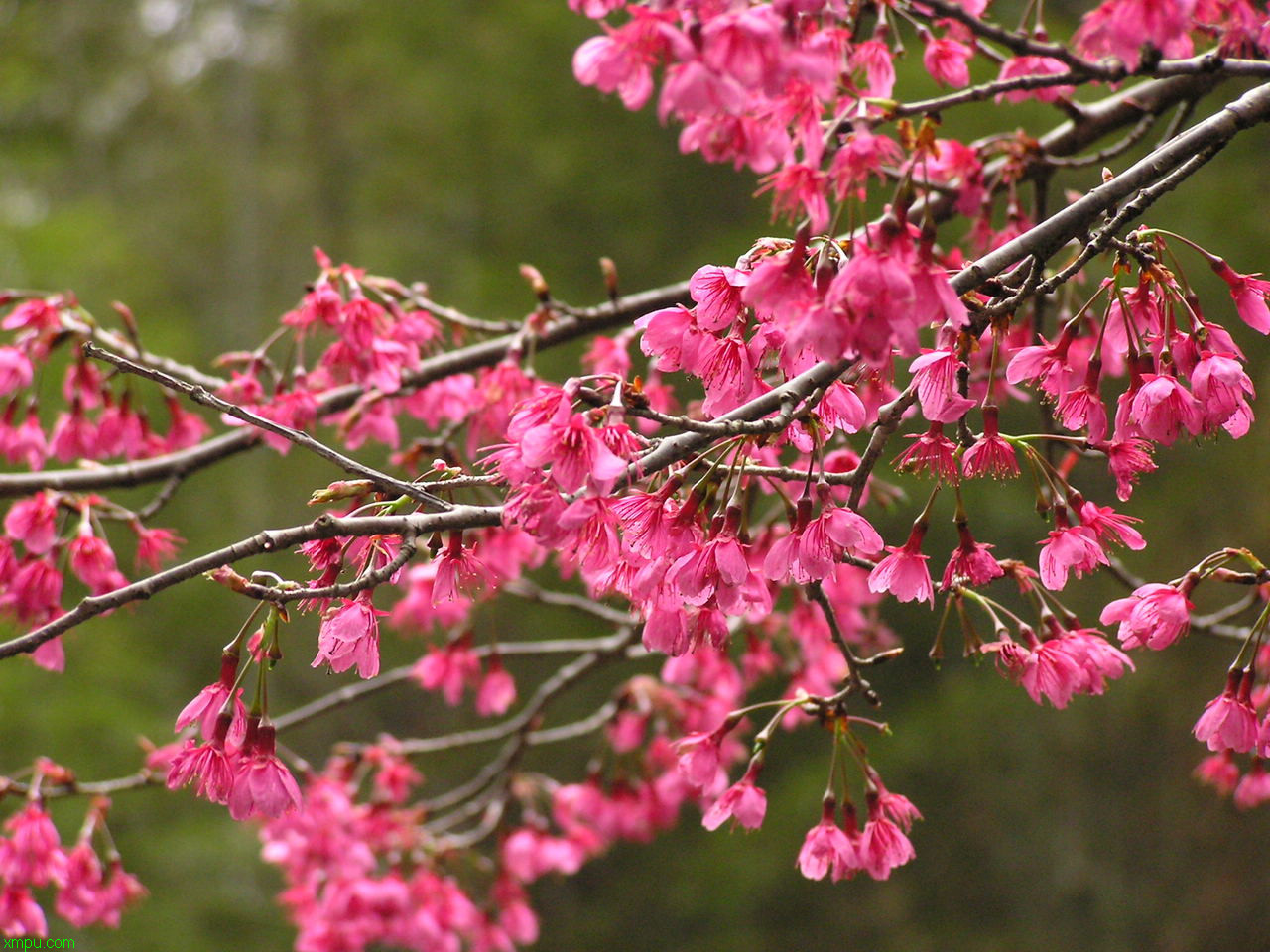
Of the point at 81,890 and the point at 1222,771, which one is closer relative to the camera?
the point at 1222,771

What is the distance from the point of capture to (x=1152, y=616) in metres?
1.11

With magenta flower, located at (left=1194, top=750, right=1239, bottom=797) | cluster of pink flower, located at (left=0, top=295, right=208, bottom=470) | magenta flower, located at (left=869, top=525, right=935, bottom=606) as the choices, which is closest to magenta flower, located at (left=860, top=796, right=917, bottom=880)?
magenta flower, located at (left=869, top=525, right=935, bottom=606)

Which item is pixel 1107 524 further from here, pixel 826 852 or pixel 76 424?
pixel 76 424

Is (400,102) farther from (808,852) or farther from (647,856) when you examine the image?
(808,852)

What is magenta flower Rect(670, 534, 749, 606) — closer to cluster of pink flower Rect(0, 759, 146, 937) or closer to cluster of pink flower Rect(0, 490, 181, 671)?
cluster of pink flower Rect(0, 490, 181, 671)

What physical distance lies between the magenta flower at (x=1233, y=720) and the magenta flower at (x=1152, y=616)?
75 millimetres

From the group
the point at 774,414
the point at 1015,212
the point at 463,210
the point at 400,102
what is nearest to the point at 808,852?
the point at 774,414

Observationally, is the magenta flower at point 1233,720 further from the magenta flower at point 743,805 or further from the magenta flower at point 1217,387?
the magenta flower at point 743,805

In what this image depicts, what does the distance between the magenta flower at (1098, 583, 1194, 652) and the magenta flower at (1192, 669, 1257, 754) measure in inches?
3.0

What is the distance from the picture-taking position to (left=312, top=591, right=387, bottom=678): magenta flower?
0.94m

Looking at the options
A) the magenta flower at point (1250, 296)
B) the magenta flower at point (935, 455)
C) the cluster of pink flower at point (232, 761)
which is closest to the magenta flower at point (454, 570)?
the cluster of pink flower at point (232, 761)

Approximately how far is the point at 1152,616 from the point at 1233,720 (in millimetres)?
133

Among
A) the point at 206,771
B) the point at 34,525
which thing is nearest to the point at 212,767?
the point at 206,771

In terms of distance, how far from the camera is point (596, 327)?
6.32ft
